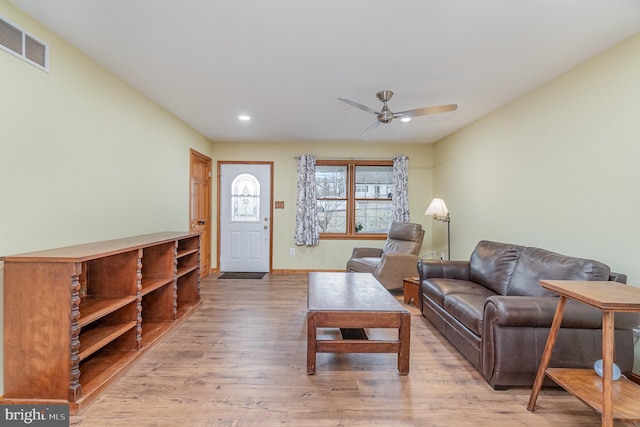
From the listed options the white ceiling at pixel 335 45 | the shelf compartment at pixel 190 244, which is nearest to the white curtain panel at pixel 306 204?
the white ceiling at pixel 335 45

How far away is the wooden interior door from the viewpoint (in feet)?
→ 15.0

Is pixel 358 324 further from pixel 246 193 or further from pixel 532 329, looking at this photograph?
pixel 246 193

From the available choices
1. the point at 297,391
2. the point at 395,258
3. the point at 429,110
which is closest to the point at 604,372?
the point at 297,391

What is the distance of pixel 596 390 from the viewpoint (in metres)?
1.54

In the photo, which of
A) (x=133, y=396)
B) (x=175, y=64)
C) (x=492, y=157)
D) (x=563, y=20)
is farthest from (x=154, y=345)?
(x=492, y=157)

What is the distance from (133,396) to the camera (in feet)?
6.13

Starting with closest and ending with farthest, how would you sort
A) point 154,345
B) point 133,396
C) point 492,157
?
point 133,396, point 154,345, point 492,157

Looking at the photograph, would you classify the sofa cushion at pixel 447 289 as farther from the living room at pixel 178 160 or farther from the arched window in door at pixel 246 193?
the arched window in door at pixel 246 193

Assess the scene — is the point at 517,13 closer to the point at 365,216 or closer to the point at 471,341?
the point at 471,341

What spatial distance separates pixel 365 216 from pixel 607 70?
3647 mm

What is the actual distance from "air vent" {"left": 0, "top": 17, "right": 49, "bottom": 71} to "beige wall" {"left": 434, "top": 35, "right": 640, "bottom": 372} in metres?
3.97

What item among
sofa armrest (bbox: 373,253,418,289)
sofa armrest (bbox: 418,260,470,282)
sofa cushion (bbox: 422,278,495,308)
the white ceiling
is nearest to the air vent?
Result: the white ceiling

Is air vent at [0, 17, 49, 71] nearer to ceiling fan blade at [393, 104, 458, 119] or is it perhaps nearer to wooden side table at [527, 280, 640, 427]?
ceiling fan blade at [393, 104, 458, 119]

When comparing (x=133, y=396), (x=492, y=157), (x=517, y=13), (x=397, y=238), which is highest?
(x=517, y=13)
